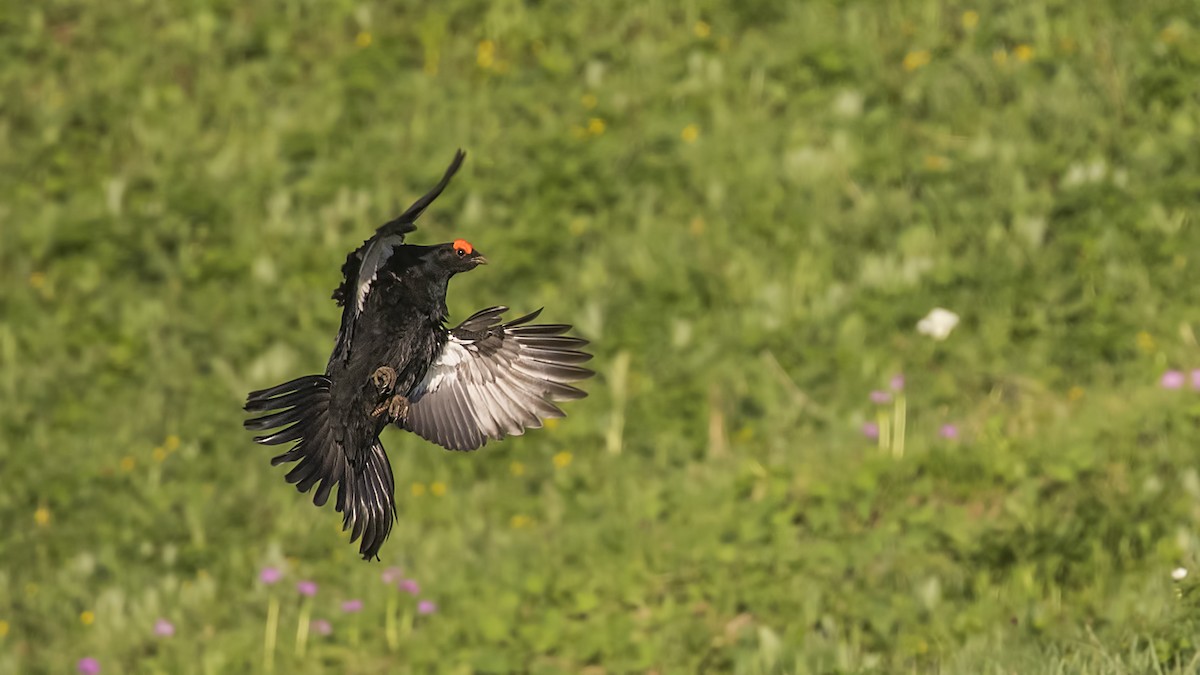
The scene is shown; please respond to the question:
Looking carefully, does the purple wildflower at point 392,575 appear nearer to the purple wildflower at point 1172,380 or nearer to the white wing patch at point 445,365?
the white wing patch at point 445,365

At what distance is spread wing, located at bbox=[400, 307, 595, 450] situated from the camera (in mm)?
4297

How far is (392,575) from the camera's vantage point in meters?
6.85

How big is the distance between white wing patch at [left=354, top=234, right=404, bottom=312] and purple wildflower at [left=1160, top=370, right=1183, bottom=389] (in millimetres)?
4456

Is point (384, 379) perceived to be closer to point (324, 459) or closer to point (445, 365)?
point (324, 459)

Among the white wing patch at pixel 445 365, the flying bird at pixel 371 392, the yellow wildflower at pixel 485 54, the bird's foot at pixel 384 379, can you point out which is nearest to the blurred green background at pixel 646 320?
the yellow wildflower at pixel 485 54

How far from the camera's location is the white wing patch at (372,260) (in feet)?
11.1

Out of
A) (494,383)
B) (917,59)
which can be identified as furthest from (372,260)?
(917,59)

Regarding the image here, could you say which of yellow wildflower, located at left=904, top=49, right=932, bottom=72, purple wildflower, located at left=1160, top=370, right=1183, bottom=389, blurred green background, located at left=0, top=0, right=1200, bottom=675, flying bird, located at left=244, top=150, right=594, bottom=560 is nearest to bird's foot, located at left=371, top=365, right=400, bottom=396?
flying bird, located at left=244, top=150, right=594, bottom=560

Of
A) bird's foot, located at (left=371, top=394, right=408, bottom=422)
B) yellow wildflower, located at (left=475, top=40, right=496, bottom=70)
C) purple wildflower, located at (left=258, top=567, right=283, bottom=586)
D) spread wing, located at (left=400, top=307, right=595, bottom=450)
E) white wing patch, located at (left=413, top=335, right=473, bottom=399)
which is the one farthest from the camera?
yellow wildflower, located at (left=475, top=40, right=496, bottom=70)

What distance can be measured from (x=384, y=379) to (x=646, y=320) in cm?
466

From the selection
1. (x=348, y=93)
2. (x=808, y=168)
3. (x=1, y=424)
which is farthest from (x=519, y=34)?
(x=1, y=424)

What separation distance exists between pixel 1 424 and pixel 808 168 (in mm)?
4404

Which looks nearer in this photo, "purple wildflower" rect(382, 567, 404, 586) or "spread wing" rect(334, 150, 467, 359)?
"spread wing" rect(334, 150, 467, 359)

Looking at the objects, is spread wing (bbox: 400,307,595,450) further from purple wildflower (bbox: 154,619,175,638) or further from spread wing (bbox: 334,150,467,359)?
purple wildflower (bbox: 154,619,175,638)
